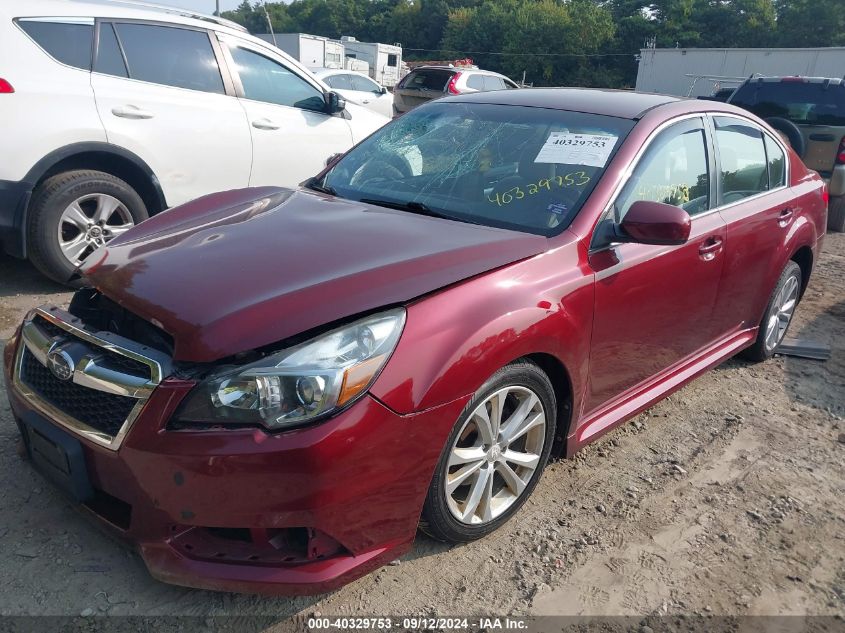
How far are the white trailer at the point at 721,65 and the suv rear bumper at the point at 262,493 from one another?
82.7ft

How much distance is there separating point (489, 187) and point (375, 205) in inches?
20.0

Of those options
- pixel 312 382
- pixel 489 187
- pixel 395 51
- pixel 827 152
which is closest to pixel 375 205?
pixel 489 187

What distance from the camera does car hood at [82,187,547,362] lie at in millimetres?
2006

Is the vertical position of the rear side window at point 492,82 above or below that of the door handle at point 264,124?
below

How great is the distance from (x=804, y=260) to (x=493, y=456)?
3.21m

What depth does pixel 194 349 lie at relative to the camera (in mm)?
1956

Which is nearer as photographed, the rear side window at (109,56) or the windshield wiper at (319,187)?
the windshield wiper at (319,187)

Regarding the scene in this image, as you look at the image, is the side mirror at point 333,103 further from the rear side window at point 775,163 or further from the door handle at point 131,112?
the rear side window at point 775,163

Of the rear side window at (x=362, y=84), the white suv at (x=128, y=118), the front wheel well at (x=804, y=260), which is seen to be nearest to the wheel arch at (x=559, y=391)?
the front wheel well at (x=804, y=260)

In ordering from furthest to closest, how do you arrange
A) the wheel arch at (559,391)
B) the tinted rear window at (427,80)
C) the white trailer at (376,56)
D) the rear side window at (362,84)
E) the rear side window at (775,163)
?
the white trailer at (376,56) < the tinted rear window at (427,80) < the rear side window at (362,84) < the rear side window at (775,163) < the wheel arch at (559,391)

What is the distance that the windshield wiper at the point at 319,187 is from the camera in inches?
132

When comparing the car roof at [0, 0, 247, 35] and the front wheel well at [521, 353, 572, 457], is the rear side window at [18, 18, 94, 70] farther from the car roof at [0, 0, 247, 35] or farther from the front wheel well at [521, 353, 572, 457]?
the front wheel well at [521, 353, 572, 457]

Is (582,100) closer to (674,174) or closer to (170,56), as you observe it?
(674,174)

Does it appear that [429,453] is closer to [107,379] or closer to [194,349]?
[194,349]
